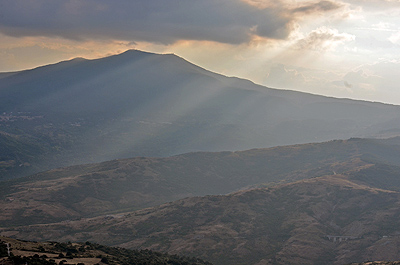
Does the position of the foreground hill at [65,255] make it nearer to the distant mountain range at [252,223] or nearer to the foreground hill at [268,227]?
the distant mountain range at [252,223]

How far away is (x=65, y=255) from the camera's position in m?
59.5

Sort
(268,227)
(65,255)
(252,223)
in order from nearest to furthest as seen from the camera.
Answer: (65,255)
(268,227)
(252,223)

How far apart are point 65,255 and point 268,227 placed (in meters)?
89.8

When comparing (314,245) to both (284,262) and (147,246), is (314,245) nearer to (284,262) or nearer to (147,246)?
(284,262)

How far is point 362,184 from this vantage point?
179 metres

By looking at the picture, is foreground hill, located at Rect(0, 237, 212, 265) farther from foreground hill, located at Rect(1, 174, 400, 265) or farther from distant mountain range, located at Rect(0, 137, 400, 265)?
foreground hill, located at Rect(1, 174, 400, 265)

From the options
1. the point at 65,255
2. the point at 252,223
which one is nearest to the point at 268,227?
the point at 252,223

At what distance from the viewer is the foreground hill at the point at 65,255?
47.0 m

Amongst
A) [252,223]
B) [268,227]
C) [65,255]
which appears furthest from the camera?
[252,223]

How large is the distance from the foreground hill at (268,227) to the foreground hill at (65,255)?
146 feet

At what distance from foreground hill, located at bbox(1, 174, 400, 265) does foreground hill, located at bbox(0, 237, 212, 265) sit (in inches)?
1756

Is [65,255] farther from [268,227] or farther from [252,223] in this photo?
[268,227]

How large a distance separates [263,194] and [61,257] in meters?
117

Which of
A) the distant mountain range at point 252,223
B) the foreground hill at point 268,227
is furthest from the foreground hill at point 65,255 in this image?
the foreground hill at point 268,227
